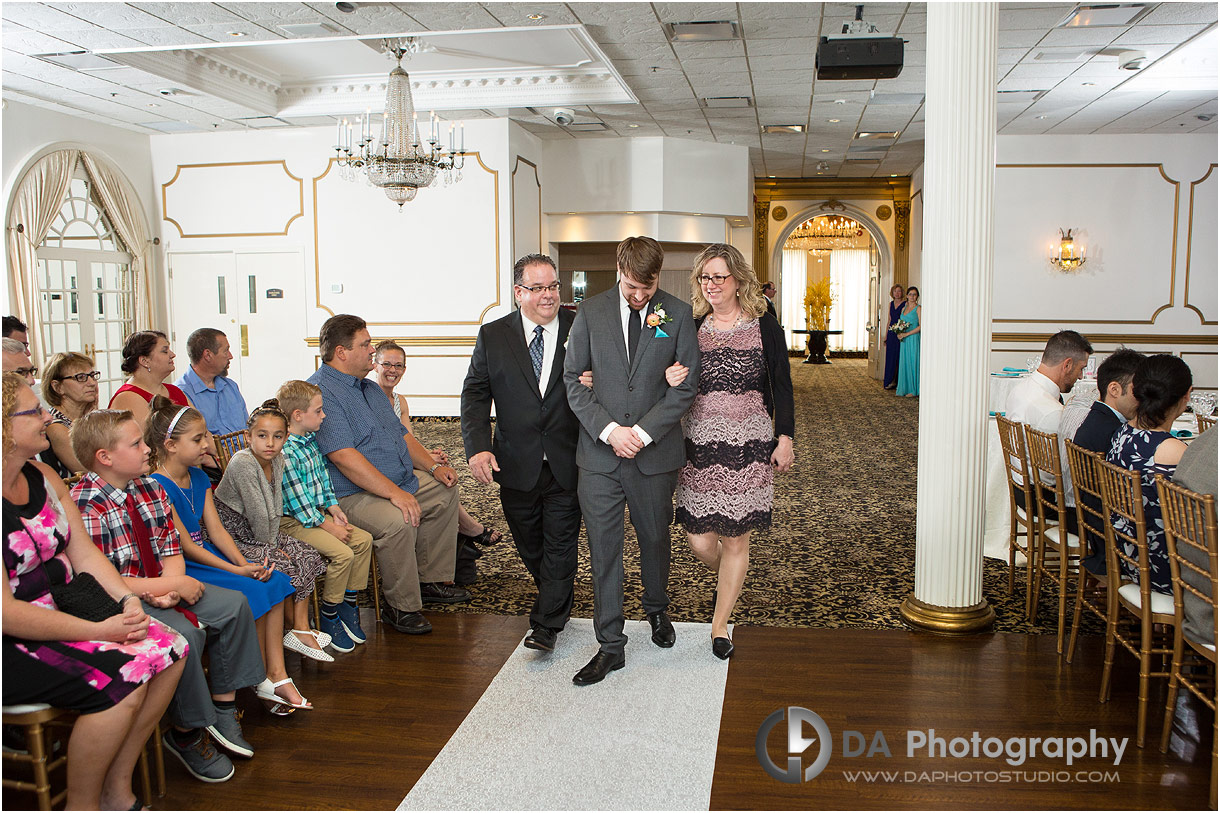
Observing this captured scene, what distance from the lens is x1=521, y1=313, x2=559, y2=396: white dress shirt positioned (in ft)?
11.6

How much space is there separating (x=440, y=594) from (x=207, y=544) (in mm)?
1329

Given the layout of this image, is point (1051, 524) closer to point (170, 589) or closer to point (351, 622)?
point (351, 622)

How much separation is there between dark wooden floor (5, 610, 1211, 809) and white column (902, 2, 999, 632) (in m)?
0.28

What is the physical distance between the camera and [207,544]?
3080mm

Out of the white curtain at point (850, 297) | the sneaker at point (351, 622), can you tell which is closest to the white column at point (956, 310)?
the sneaker at point (351, 622)

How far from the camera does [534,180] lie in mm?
11078

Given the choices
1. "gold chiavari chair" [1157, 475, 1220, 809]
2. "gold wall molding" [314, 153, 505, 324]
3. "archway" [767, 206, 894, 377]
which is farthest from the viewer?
"archway" [767, 206, 894, 377]

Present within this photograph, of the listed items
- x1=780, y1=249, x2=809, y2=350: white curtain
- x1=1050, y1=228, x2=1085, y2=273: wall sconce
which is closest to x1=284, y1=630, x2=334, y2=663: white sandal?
x1=1050, y1=228, x2=1085, y2=273: wall sconce

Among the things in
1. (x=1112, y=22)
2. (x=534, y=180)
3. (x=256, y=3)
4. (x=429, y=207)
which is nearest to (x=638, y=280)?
(x=256, y=3)

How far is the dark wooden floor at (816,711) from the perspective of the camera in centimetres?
255

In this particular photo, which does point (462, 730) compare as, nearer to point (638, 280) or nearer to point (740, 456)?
point (740, 456)

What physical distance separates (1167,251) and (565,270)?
7.42m

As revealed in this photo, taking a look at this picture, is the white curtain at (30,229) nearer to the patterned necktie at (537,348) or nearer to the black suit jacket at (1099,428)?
the patterned necktie at (537,348)

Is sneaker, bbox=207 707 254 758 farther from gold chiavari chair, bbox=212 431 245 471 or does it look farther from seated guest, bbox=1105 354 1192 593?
seated guest, bbox=1105 354 1192 593
